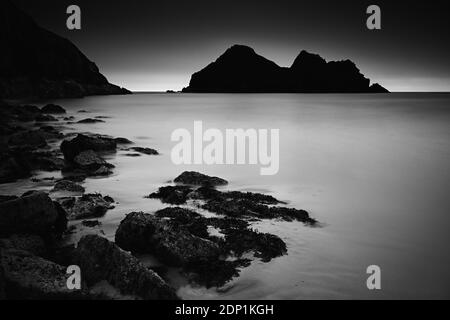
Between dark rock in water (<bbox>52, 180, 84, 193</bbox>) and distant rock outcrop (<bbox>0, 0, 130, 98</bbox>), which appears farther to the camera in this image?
distant rock outcrop (<bbox>0, 0, 130, 98</bbox>)

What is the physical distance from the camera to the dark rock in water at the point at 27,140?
18.1m

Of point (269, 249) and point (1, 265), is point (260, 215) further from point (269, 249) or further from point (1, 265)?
point (1, 265)

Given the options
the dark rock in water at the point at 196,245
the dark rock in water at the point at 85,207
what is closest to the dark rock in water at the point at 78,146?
the dark rock in water at the point at 85,207

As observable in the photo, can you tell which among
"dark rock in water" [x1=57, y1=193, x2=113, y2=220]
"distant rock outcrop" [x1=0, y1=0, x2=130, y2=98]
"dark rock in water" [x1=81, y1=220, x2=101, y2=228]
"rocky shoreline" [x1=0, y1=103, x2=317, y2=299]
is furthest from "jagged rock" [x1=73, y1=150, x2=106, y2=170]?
"distant rock outcrop" [x1=0, y1=0, x2=130, y2=98]

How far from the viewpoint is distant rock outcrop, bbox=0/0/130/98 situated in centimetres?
11336

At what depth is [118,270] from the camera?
210 inches

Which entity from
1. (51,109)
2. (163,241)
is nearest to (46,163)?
(163,241)

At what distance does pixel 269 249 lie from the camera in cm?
688

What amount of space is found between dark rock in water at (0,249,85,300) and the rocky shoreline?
13 millimetres

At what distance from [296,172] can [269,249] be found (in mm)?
8546

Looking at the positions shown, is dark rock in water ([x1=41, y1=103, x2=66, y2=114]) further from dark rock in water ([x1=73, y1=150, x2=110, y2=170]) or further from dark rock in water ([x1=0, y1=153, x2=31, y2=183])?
dark rock in water ([x1=0, y1=153, x2=31, y2=183])

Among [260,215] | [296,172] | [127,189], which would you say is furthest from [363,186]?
[127,189]

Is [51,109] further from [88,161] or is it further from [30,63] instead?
[30,63]
